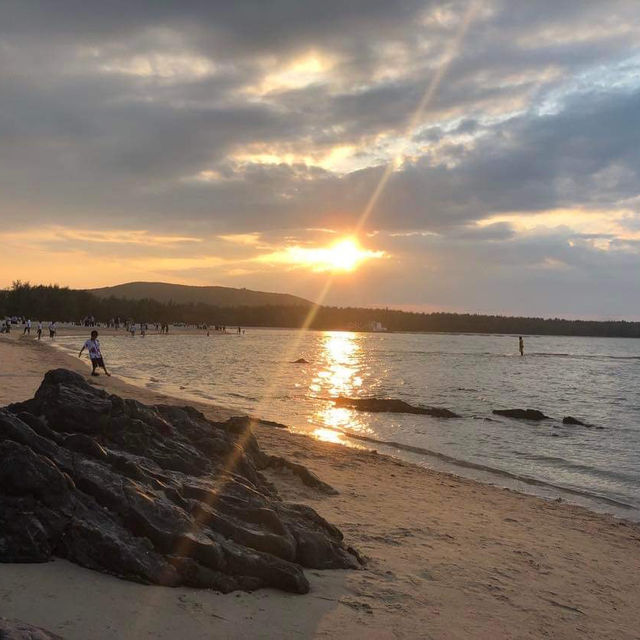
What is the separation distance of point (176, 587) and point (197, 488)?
1.21 m

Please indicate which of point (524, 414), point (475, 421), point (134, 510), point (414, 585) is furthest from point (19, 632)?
point (524, 414)

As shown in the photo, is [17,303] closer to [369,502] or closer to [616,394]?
[616,394]

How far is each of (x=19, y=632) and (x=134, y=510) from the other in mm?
1694

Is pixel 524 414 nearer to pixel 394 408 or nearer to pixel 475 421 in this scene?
pixel 475 421

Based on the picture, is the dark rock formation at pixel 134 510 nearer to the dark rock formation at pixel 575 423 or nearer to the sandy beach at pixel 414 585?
the sandy beach at pixel 414 585

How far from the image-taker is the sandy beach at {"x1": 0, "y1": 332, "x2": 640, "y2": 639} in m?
4.18

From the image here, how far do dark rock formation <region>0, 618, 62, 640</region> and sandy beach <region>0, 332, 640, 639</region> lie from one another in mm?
513

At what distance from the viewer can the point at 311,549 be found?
5.78m

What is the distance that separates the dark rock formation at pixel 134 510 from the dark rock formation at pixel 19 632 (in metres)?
1.24

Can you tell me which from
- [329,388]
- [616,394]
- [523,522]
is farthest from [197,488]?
[616,394]

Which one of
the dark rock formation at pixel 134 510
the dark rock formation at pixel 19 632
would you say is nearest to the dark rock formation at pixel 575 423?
the dark rock formation at pixel 134 510

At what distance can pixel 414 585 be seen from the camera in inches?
226

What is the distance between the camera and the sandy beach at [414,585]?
4.18 metres

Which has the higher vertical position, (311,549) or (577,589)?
(311,549)
